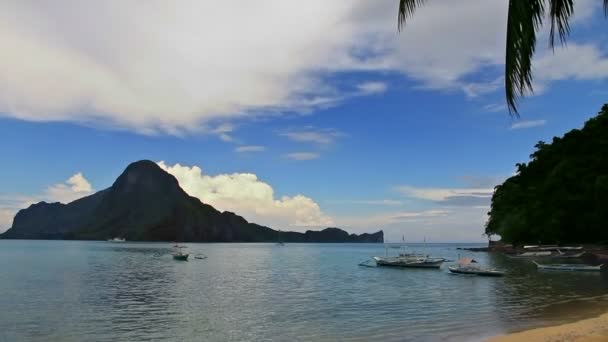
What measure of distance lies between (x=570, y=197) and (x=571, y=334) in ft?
242

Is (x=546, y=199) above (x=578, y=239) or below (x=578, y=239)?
above

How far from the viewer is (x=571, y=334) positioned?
66.3 feet

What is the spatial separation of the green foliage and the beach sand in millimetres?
60470

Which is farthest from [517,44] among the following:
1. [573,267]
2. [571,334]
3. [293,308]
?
[573,267]

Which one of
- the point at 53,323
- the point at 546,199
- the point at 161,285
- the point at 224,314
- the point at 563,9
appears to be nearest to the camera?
the point at 563,9

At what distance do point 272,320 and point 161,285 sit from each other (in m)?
26.7

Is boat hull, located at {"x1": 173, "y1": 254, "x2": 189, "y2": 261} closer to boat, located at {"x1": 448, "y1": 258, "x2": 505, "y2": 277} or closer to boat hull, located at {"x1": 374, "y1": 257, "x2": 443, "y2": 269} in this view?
boat hull, located at {"x1": 374, "y1": 257, "x2": 443, "y2": 269}

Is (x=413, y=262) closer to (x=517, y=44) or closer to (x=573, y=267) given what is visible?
Result: (x=573, y=267)

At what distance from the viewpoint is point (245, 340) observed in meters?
24.5

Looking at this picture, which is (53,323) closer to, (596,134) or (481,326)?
(481,326)

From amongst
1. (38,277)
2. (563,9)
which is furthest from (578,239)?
(563,9)

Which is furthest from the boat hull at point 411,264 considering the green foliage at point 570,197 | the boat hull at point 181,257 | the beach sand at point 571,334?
the beach sand at point 571,334

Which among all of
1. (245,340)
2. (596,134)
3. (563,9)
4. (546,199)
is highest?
(596,134)

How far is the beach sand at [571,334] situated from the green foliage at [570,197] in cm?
6047
